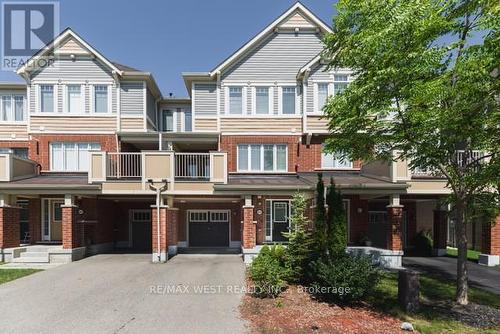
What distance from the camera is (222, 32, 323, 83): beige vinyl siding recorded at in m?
15.7

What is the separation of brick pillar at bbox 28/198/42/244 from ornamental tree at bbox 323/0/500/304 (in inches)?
608

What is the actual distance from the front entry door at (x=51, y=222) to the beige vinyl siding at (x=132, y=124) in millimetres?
5108

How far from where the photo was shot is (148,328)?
5977 millimetres

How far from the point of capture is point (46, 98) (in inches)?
608

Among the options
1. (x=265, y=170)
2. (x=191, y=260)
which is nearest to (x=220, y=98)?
(x=265, y=170)

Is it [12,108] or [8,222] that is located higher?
[12,108]

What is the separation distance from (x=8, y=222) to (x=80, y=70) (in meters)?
8.47

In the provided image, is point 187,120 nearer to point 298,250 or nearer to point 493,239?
point 298,250

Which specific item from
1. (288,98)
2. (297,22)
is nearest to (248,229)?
(288,98)

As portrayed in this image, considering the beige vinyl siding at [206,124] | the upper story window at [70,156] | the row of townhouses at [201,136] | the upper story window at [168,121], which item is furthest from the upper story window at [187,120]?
the upper story window at [70,156]

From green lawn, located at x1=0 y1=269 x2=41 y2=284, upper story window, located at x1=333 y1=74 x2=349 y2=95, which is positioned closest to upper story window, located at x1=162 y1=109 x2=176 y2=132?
upper story window, located at x1=333 y1=74 x2=349 y2=95

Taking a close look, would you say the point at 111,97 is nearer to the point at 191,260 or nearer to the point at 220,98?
the point at 220,98

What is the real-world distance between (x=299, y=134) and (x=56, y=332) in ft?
41.7

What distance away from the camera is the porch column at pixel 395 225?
11953mm
